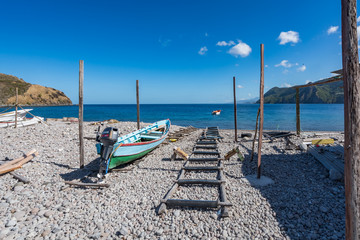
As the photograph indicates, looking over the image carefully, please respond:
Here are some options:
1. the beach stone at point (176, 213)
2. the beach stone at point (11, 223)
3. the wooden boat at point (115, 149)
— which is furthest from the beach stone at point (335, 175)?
the beach stone at point (11, 223)

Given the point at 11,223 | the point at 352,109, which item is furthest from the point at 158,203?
the point at 352,109

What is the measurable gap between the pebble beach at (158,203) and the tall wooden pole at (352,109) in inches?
49.7

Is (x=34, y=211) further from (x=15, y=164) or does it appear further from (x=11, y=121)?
(x=11, y=121)

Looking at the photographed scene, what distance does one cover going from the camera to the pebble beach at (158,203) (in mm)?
3875

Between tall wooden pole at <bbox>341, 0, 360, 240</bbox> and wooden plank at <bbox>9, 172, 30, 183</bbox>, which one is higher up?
tall wooden pole at <bbox>341, 0, 360, 240</bbox>

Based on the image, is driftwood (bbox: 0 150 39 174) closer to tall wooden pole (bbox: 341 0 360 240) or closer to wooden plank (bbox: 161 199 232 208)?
wooden plank (bbox: 161 199 232 208)

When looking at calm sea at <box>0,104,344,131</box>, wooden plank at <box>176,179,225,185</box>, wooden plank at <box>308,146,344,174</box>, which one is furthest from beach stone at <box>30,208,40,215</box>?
calm sea at <box>0,104,344,131</box>

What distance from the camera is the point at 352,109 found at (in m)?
2.68

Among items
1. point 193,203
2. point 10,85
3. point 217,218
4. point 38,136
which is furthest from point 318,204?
point 10,85

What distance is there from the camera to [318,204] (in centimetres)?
470

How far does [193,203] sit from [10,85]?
144147mm

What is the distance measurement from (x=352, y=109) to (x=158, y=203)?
4.76 m

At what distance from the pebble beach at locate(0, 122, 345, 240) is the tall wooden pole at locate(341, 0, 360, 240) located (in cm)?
126

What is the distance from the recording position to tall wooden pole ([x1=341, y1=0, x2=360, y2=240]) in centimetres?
268
